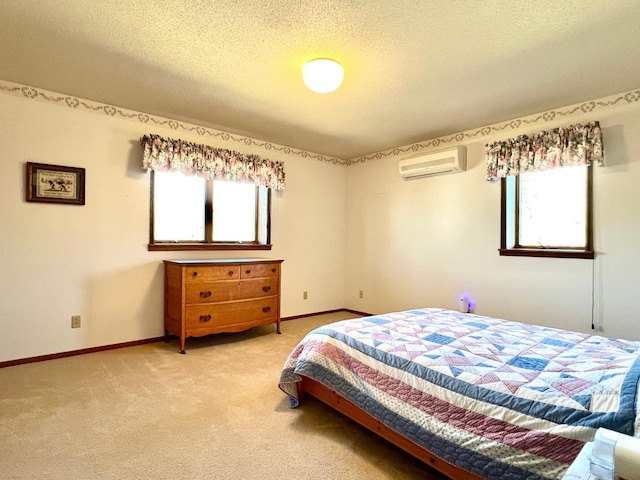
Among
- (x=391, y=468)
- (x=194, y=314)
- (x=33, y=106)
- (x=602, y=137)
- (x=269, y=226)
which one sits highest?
(x=33, y=106)

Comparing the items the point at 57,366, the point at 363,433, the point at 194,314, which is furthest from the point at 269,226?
the point at 363,433

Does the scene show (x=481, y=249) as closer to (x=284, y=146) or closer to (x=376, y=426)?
(x=376, y=426)

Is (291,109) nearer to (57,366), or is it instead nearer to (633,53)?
(633,53)

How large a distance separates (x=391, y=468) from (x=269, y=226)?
10.9 feet

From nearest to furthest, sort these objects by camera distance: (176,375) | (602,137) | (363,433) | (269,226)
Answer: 1. (363,433)
2. (176,375)
3. (602,137)
4. (269,226)

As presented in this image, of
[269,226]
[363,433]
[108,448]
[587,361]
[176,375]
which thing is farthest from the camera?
[269,226]

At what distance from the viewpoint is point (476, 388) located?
1.47m

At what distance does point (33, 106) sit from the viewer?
9.85 ft

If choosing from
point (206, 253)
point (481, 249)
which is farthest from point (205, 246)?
point (481, 249)

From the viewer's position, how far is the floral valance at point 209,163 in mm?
3492

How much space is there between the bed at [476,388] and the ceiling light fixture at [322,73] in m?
1.75

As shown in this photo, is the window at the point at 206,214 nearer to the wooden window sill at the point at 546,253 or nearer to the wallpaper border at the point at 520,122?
the wallpaper border at the point at 520,122

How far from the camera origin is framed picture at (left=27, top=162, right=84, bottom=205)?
301cm

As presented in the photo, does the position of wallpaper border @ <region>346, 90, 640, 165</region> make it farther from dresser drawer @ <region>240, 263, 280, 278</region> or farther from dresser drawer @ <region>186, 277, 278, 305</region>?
dresser drawer @ <region>186, 277, 278, 305</region>
